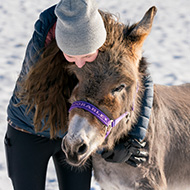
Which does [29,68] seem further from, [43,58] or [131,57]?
[131,57]

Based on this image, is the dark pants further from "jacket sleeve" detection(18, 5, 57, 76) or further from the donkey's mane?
"jacket sleeve" detection(18, 5, 57, 76)

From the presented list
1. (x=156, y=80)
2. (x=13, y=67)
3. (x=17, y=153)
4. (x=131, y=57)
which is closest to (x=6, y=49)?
(x=13, y=67)

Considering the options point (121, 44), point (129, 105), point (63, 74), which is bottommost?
point (129, 105)

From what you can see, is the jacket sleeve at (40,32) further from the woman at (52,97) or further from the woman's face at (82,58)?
the woman's face at (82,58)

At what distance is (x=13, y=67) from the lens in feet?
19.6

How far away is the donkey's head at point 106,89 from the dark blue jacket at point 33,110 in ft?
0.44

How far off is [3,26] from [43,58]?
5.63 metres

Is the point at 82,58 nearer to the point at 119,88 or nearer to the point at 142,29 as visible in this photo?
the point at 119,88

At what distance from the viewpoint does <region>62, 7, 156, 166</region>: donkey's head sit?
75.0 inches

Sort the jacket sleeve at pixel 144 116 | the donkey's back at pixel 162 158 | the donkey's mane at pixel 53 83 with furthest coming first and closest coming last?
the donkey's back at pixel 162 158, the jacket sleeve at pixel 144 116, the donkey's mane at pixel 53 83

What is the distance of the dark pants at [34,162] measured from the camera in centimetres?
249

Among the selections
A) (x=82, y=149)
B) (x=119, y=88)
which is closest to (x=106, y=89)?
(x=119, y=88)

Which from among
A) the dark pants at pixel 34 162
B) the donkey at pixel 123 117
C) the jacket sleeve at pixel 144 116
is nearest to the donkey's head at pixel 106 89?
the donkey at pixel 123 117

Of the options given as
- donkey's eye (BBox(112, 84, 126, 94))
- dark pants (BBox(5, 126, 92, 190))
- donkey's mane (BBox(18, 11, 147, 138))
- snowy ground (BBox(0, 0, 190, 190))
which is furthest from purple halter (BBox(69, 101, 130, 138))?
snowy ground (BBox(0, 0, 190, 190))
